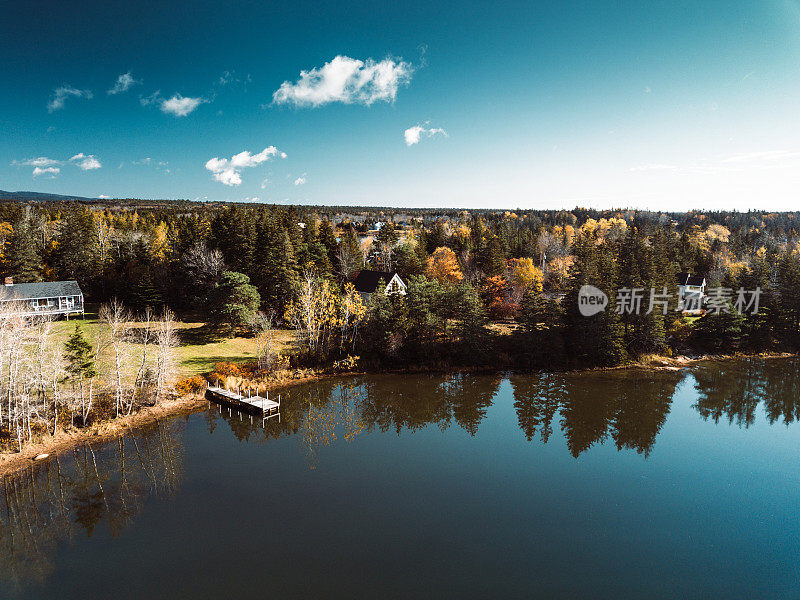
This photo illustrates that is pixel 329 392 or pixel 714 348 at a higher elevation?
pixel 714 348

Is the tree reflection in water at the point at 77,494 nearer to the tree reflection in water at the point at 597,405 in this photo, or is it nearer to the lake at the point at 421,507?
the lake at the point at 421,507

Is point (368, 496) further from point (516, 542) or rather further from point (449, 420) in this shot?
point (449, 420)

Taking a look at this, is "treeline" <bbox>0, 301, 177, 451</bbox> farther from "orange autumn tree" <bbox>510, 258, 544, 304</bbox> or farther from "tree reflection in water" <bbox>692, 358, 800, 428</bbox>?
"tree reflection in water" <bbox>692, 358, 800, 428</bbox>

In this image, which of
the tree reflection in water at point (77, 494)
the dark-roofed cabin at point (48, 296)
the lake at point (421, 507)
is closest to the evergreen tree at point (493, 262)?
the lake at point (421, 507)

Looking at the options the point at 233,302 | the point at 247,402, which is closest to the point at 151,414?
the point at 247,402

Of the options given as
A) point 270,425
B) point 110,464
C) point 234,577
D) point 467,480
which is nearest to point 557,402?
point 467,480

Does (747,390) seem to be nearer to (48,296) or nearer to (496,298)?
(496,298)
